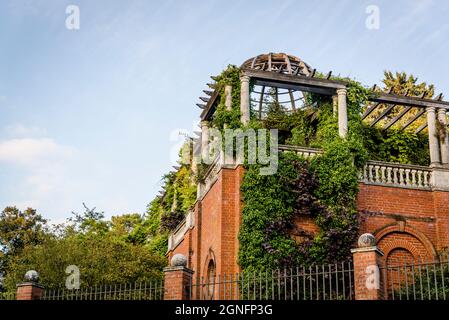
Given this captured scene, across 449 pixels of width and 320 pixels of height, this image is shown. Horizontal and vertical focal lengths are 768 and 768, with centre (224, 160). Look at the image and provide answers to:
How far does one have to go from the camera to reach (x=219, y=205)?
21422 mm

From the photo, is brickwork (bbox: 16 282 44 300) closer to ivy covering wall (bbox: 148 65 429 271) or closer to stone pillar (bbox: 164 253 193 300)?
stone pillar (bbox: 164 253 193 300)

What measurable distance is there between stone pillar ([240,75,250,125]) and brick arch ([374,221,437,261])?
16.5 feet

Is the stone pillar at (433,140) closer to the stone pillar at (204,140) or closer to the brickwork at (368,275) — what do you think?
the stone pillar at (204,140)

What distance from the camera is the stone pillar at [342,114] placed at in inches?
907

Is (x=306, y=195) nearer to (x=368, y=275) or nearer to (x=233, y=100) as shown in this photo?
(x=233, y=100)

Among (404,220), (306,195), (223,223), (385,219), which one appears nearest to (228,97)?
(306,195)

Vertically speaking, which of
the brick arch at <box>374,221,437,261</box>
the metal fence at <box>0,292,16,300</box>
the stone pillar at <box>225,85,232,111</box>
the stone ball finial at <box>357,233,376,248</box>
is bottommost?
the metal fence at <box>0,292,16,300</box>

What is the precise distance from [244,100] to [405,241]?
20.5 feet

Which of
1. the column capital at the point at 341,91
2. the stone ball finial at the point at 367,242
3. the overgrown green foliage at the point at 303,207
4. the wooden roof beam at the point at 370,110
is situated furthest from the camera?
the wooden roof beam at the point at 370,110

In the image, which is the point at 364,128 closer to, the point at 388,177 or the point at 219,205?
the point at 388,177

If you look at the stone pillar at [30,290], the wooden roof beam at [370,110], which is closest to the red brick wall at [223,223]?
the stone pillar at [30,290]

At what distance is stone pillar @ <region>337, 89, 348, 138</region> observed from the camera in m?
23.0

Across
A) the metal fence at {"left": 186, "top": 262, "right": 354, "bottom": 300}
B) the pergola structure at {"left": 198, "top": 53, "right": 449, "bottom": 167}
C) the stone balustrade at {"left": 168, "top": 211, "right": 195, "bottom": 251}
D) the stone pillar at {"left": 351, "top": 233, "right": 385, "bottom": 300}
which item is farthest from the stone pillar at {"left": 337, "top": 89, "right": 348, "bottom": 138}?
the stone pillar at {"left": 351, "top": 233, "right": 385, "bottom": 300}

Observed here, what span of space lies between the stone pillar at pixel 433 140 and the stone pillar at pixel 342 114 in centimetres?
297
